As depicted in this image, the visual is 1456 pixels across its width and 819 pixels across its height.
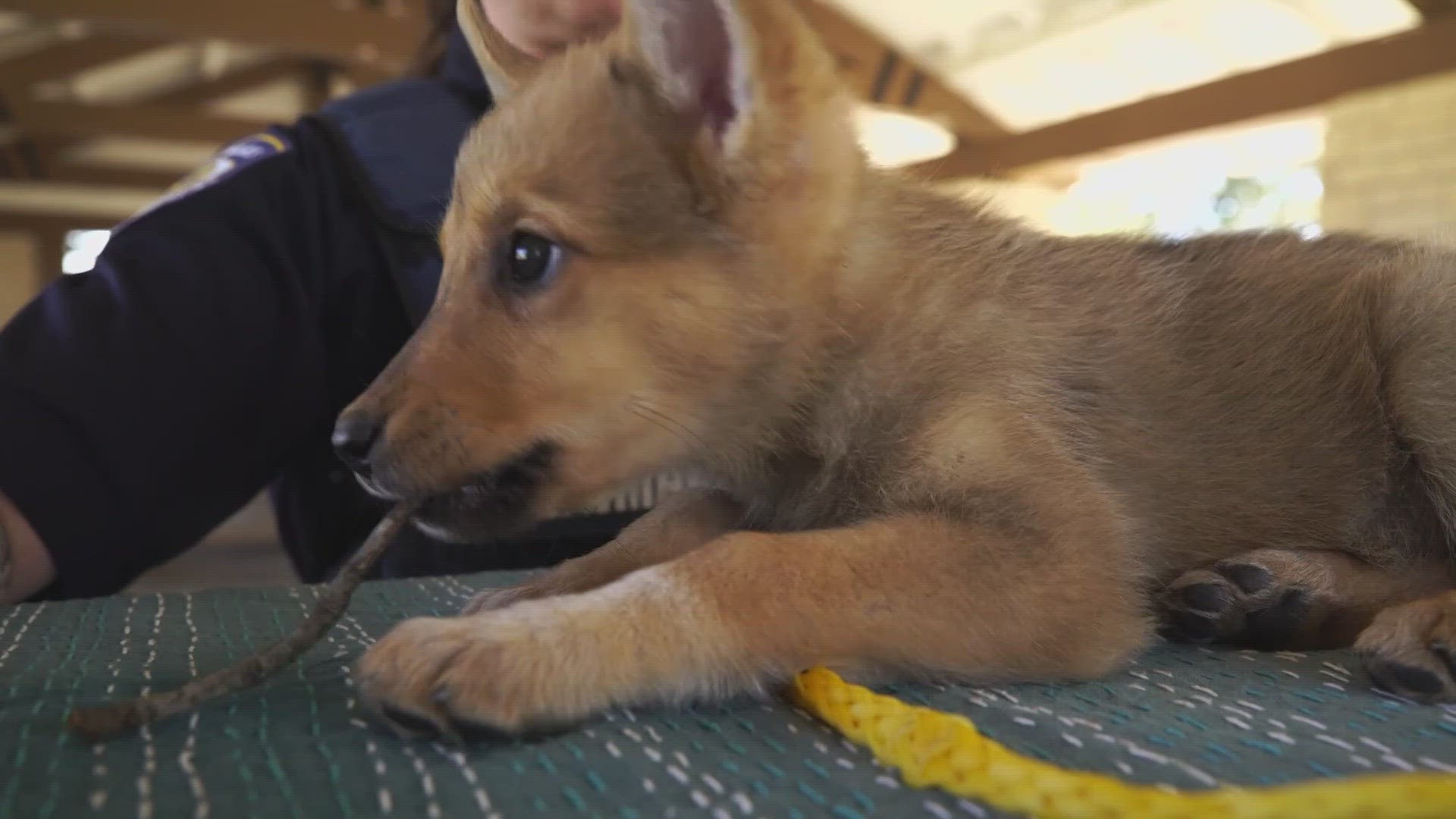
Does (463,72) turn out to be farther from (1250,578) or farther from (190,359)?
(1250,578)

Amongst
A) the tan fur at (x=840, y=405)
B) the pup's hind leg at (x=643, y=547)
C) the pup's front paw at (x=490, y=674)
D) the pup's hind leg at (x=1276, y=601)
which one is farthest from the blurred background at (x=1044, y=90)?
the pup's front paw at (x=490, y=674)

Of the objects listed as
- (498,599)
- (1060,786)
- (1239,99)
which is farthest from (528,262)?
(1239,99)

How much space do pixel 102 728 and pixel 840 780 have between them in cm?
65

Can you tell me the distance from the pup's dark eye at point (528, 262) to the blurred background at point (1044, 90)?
134 inches

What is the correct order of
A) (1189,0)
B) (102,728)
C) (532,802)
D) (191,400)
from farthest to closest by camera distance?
(1189,0)
(191,400)
(102,728)
(532,802)

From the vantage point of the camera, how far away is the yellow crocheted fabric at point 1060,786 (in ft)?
2.51

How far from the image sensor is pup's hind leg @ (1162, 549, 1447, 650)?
1.53 m

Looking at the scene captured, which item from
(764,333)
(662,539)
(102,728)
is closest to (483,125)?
(764,333)

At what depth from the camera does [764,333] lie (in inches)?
58.6

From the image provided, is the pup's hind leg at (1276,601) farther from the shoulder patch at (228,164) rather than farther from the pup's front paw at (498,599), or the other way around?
the shoulder patch at (228,164)

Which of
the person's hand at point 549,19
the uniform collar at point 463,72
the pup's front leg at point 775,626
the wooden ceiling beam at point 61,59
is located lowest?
the pup's front leg at point 775,626

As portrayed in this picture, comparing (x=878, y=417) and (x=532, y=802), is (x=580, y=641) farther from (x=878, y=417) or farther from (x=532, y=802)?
(x=878, y=417)

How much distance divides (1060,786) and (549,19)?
218cm

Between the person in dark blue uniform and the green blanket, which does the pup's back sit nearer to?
the green blanket
